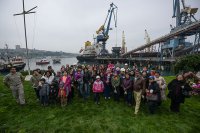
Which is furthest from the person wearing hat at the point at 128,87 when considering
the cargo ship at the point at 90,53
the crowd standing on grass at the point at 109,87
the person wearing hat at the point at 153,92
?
the cargo ship at the point at 90,53

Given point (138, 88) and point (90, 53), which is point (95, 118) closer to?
point (138, 88)

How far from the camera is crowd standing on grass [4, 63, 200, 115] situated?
6922mm

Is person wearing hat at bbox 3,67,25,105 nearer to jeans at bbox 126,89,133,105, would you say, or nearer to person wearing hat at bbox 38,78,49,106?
person wearing hat at bbox 38,78,49,106

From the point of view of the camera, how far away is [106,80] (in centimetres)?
944

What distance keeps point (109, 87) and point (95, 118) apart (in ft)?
9.84

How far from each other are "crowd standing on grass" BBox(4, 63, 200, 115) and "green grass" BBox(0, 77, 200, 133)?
447 millimetres

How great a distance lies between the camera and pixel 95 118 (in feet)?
22.4

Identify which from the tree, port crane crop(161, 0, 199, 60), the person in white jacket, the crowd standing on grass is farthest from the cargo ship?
the person in white jacket

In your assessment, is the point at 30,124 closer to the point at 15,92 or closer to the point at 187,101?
the point at 15,92

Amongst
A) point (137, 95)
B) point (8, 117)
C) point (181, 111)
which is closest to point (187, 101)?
point (181, 111)

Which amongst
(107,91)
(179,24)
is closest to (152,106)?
(107,91)

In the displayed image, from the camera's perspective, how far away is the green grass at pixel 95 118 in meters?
5.86

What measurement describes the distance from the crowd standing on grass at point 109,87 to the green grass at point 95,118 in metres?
0.45

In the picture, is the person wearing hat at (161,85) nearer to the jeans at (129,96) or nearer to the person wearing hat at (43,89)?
the jeans at (129,96)
